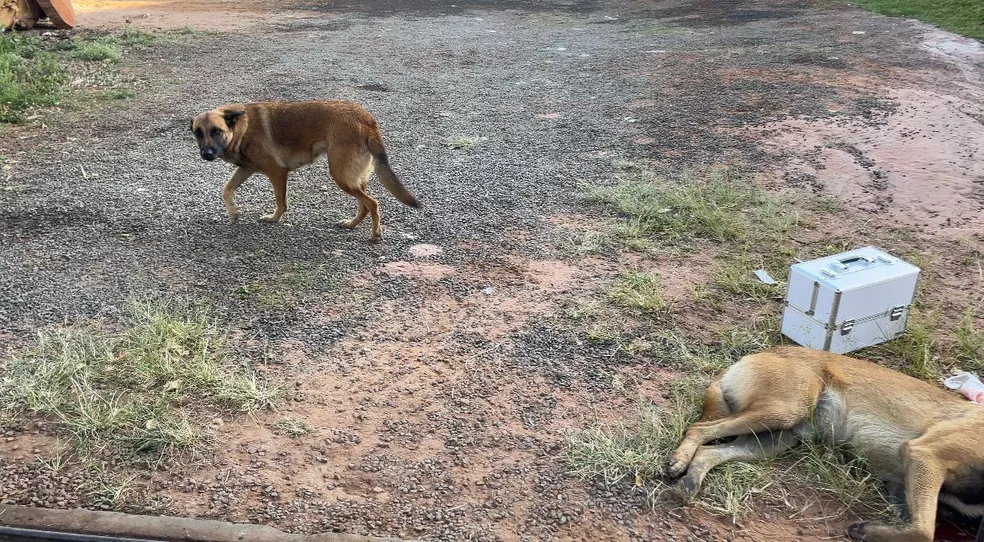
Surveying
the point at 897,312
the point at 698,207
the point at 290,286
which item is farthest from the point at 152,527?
the point at 698,207

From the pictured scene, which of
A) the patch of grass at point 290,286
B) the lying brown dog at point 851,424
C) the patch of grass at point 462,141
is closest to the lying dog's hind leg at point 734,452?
the lying brown dog at point 851,424

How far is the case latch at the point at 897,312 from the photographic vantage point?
4.49 meters

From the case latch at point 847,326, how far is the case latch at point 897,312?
0.35 metres

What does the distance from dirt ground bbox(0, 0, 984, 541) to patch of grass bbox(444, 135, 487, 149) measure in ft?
0.43

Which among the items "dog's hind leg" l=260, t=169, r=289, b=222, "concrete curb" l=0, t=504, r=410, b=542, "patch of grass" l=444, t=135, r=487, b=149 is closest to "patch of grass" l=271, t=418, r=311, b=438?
"concrete curb" l=0, t=504, r=410, b=542

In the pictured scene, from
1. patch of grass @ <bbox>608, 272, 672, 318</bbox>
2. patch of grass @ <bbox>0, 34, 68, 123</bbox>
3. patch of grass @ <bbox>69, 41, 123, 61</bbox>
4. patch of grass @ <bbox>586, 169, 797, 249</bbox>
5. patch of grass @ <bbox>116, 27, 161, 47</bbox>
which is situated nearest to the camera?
patch of grass @ <bbox>608, 272, 672, 318</bbox>

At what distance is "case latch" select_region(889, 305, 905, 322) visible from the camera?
4.49m

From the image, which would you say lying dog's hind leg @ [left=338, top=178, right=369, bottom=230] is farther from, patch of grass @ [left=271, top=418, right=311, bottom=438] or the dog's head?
patch of grass @ [left=271, top=418, right=311, bottom=438]

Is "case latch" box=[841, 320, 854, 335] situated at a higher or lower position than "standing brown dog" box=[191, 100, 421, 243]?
lower

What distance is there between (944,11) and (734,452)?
1673 centimetres

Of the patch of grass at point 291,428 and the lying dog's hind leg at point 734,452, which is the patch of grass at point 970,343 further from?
the patch of grass at point 291,428

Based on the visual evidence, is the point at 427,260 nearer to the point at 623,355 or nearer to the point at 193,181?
the point at 623,355

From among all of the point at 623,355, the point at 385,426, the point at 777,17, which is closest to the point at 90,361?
the point at 385,426

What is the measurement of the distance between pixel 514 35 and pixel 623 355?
38.6ft
